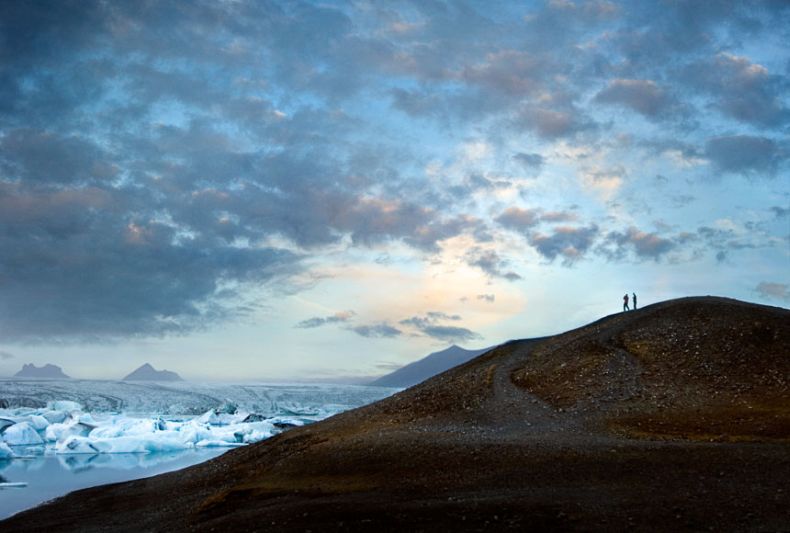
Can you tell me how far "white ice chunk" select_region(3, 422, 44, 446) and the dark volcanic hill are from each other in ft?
97.1

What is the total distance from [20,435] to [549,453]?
184 feet

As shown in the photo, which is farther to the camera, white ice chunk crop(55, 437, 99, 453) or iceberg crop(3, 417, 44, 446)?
iceberg crop(3, 417, 44, 446)

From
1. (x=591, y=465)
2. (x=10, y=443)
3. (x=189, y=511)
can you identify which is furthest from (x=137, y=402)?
(x=591, y=465)

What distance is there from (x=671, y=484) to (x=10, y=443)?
62.0 meters

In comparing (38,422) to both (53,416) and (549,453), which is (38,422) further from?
(549,453)

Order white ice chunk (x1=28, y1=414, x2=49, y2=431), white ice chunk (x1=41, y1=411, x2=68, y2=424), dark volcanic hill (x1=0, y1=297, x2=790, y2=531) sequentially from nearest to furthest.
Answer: dark volcanic hill (x1=0, y1=297, x2=790, y2=531)
white ice chunk (x1=28, y1=414, x2=49, y2=431)
white ice chunk (x1=41, y1=411, x2=68, y2=424)

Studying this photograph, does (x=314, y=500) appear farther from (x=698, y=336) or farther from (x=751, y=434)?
(x=698, y=336)

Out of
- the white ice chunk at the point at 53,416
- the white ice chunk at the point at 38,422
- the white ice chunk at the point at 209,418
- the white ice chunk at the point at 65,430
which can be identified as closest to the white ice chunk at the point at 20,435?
the white ice chunk at the point at 65,430

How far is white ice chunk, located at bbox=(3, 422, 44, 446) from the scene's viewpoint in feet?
202

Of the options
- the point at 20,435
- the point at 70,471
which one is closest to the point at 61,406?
the point at 20,435

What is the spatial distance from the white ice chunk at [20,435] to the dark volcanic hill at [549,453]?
29596 millimetres

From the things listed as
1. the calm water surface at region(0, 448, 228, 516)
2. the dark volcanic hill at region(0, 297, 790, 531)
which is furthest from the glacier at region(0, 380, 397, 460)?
the dark volcanic hill at region(0, 297, 790, 531)

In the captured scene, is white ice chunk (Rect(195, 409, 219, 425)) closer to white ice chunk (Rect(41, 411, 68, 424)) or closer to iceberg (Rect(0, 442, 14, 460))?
white ice chunk (Rect(41, 411, 68, 424))

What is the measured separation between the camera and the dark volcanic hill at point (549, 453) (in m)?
19.1
